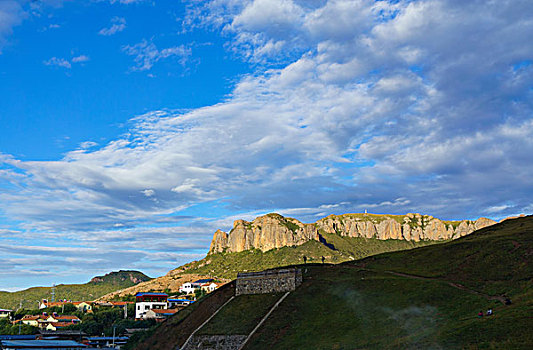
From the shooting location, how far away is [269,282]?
4247 inches

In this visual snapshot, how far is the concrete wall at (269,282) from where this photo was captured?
104 m

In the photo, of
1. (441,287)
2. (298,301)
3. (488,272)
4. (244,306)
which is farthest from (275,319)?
(488,272)

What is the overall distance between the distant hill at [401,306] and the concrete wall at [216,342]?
1587 mm

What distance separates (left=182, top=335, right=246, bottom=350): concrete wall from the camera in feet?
283

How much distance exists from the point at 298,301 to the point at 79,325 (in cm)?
11613

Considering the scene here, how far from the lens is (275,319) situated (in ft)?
292

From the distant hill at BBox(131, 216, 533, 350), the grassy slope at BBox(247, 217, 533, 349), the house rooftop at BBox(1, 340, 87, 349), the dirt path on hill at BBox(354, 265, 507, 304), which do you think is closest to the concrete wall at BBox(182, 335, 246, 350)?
the distant hill at BBox(131, 216, 533, 350)

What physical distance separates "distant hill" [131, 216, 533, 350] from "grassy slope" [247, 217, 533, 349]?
17 centimetres

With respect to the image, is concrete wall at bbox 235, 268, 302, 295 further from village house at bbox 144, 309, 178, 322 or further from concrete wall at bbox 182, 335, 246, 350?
village house at bbox 144, 309, 178, 322

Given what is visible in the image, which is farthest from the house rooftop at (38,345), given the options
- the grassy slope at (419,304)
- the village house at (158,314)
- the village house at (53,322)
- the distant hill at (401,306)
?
the village house at (158,314)

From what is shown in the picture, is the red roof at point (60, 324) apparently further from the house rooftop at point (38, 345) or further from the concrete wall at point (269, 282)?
the concrete wall at point (269, 282)

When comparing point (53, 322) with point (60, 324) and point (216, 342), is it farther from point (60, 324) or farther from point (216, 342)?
point (216, 342)

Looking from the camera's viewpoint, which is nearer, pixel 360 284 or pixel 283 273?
pixel 360 284

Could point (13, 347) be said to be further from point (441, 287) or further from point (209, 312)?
point (441, 287)
